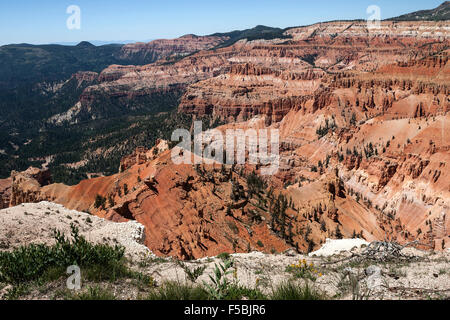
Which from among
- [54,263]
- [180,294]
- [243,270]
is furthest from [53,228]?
[180,294]

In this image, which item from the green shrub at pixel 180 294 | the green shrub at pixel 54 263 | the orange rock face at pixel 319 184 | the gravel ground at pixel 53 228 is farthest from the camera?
the orange rock face at pixel 319 184

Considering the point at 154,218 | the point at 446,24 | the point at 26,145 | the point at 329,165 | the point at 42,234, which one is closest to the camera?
the point at 42,234

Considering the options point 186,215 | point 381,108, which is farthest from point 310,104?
point 186,215

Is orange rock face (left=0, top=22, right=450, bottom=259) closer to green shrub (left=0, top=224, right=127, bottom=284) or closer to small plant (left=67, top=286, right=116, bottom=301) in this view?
green shrub (left=0, top=224, right=127, bottom=284)

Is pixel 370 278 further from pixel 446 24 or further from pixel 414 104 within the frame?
pixel 446 24

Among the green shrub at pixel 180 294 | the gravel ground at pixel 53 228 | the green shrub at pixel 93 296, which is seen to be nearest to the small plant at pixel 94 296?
the green shrub at pixel 93 296

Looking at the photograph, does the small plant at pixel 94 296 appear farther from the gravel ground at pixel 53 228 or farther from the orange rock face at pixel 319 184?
the orange rock face at pixel 319 184

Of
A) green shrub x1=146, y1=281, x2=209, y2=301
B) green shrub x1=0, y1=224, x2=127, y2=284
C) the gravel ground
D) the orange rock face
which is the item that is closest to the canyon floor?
the gravel ground

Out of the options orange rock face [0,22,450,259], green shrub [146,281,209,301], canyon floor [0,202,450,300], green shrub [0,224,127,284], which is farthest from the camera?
orange rock face [0,22,450,259]
